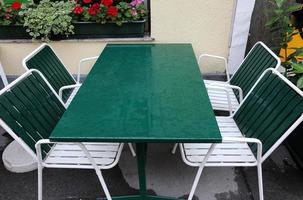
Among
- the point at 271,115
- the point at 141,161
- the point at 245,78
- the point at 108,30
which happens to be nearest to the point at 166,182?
the point at 141,161

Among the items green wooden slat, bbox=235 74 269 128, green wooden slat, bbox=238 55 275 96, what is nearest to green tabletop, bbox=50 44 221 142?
green wooden slat, bbox=235 74 269 128

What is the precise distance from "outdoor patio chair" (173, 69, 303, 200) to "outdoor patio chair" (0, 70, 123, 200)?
1.84 feet

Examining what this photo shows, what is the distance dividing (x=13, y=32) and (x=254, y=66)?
2.64 metres

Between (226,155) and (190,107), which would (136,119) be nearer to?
(190,107)

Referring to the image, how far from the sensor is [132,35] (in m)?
3.18

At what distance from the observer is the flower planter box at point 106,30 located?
3.11 m

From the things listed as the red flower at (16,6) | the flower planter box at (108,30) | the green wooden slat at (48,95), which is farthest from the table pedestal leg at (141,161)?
the red flower at (16,6)

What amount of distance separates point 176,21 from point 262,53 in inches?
40.7

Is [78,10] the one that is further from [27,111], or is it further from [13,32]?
[27,111]

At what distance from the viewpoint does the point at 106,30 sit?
124 inches

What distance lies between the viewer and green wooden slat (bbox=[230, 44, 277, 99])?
2403mm

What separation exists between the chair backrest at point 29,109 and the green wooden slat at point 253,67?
1648 mm

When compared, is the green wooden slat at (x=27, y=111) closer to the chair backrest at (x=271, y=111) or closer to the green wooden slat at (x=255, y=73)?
the chair backrest at (x=271, y=111)

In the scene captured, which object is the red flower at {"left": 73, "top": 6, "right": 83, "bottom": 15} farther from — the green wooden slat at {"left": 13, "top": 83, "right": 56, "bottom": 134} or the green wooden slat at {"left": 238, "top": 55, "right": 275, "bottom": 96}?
the green wooden slat at {"left": 238, "top": 55, "right": 275, "bottom": 96}
